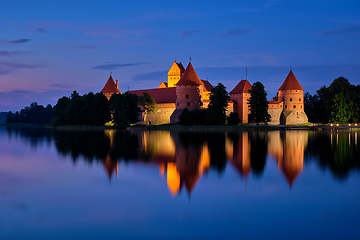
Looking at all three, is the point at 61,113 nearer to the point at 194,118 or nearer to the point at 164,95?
the point at 164,95

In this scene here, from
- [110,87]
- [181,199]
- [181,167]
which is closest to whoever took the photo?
[181,199]

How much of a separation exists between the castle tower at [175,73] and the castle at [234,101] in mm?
12686

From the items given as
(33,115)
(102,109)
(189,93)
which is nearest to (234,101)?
(189,93)

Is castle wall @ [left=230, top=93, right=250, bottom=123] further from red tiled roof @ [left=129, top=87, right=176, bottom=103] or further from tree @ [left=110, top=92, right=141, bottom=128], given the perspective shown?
tree @ [left=110, top=92, right=141, bottom=128]

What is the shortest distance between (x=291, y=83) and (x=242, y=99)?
8.70 metres

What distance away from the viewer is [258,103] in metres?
47.6

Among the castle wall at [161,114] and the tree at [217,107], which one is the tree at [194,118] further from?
the castle wall at [161,114]

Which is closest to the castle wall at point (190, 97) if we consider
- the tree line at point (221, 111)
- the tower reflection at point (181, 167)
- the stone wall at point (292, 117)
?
the tree line at point (221, 111)

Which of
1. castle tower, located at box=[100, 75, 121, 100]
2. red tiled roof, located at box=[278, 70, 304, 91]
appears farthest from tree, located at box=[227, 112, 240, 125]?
castle tower, located at box=[100, 75, 121, 100]

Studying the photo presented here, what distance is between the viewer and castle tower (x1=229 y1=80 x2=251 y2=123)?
51250mm

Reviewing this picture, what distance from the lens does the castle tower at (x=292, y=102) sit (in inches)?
2137

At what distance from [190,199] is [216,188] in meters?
1.40

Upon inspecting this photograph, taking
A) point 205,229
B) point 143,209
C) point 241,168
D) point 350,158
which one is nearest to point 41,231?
point 143,209

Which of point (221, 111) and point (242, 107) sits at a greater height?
point (242, 107)
